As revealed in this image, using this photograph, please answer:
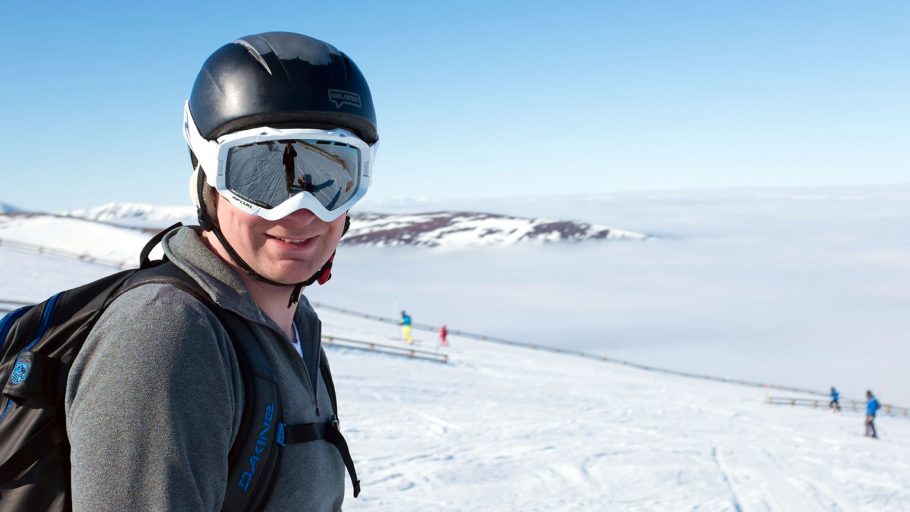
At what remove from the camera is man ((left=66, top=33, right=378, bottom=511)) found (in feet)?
4.70

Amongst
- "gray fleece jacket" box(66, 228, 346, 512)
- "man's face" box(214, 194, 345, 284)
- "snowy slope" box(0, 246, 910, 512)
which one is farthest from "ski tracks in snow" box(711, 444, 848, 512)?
"gray fleece jacket" box(66, 228, 346, 512)

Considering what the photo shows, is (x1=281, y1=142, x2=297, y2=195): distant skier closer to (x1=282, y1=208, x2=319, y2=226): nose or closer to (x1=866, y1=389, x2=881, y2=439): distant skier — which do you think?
(x1=282, y1=208, x2=319, y2=226): nose

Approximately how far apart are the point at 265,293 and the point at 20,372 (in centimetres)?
72

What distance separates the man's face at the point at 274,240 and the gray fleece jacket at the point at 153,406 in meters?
0.31

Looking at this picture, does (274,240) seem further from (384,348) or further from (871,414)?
(384,348)

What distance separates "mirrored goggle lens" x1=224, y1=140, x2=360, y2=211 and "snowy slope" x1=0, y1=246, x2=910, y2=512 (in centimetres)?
722

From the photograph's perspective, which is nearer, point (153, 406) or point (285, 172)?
point (153, 406)

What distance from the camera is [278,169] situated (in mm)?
2029

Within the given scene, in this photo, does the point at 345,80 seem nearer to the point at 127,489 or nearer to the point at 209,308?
the point at 209,308

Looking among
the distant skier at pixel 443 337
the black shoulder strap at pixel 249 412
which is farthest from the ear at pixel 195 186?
the distant skier at pixel 443 337

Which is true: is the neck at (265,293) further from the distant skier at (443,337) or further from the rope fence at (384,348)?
the distant skier at (443,337)

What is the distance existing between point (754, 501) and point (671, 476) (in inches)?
55.8

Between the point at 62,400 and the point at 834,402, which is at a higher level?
the point at 62,400

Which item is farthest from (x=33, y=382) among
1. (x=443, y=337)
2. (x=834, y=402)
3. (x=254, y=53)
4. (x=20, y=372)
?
(x=834, y=402)
